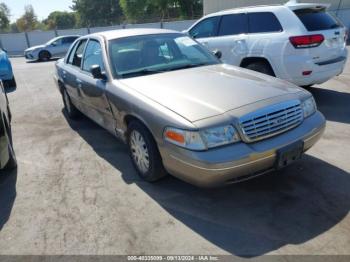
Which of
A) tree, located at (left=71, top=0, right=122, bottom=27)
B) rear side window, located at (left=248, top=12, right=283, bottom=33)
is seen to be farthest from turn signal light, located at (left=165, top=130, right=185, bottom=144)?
tree, located at (left=71, top=0, right=122, bottom=27)

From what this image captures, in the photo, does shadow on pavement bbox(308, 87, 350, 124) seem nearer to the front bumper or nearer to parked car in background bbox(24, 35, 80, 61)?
the front bumper

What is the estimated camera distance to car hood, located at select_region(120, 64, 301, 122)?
303 centimetres

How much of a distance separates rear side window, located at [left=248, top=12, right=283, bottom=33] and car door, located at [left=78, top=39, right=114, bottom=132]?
10.2ft

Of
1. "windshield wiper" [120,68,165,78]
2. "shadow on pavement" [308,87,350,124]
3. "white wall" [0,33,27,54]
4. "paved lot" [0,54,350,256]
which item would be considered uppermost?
"windshield wiper" [120,68,165,78]

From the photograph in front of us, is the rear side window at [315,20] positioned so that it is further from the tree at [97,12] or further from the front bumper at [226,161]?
the tree at [97,12]

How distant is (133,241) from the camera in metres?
2.82

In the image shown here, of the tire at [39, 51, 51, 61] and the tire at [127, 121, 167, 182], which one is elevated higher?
the tire at [127, 121, 167, 182]

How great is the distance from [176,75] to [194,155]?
4.51 feet

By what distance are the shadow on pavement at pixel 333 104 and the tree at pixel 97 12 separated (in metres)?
65.8

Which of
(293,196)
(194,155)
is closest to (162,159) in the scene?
(194,155)

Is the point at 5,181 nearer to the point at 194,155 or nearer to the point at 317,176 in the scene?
the point at 194,155

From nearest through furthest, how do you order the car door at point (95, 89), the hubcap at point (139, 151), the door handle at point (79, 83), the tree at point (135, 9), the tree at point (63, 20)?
the hubcap at point (139, 151)
the car door at point (95, 89)
the door handle at point (79, 83)
the tree at point (135, 9)
the tree at point (63, 20)

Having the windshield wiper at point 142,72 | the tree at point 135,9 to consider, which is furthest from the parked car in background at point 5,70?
Answer: the tree at point 135,9

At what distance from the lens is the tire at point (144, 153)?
3342mm
